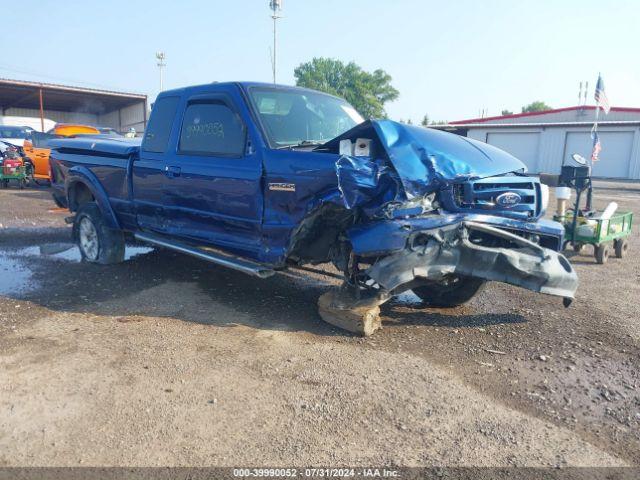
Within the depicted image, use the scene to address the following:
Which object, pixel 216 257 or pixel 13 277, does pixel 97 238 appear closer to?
pixel 13 277

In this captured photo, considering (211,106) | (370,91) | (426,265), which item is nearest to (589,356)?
(426,265)

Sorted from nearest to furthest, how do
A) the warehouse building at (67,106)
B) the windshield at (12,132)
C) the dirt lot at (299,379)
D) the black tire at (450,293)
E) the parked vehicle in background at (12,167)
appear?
the dirt lot at (299,379) → the black tire at (450,293) → the parked vehicle in background at (12,167) → the windshield at (12,132) → the warehouse building at (67,106)

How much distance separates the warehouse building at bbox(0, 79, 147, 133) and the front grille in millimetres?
32306

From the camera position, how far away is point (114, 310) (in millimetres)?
5105

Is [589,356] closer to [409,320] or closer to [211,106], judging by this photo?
[409,320]

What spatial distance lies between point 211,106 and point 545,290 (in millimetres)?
3624

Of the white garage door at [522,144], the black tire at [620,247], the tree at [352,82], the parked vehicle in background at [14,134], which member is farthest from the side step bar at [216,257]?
the tree at [352,82]

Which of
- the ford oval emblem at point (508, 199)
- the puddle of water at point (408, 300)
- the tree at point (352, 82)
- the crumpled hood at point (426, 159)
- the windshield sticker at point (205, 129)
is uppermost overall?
the tree at point (352, 82)

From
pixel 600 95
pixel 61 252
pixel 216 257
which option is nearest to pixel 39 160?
pixel 61 252

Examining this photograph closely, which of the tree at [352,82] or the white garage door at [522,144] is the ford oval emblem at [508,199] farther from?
the tree at [352,82]

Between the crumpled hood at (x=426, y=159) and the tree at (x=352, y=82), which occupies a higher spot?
the tree at (x=352, y=82)

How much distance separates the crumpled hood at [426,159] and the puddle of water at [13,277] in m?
4.29

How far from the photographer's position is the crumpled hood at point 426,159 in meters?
4.08

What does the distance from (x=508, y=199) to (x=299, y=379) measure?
2322mm
